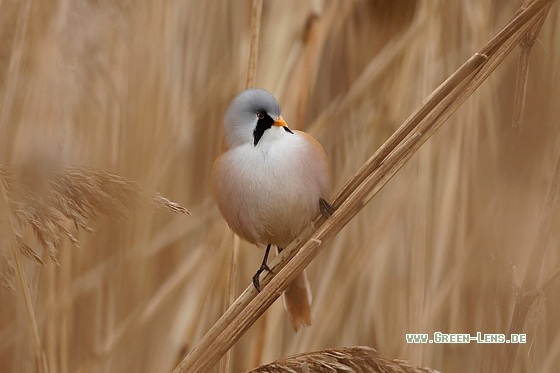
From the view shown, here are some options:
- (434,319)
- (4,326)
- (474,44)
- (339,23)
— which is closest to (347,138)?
(339,23)

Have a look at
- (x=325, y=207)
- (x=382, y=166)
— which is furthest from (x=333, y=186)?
(x=382, y=166)

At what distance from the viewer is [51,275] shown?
74.9 inches

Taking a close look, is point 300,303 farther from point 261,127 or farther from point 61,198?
point 61,198

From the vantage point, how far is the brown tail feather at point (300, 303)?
72.2 inches

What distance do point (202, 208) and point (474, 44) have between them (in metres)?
1.16

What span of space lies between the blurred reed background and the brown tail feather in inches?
3.7

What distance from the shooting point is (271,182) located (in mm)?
1642

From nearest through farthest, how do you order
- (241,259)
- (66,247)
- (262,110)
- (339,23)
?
1. (262,110)
2. (66,247)
3. (339,23)
4. (241,259)

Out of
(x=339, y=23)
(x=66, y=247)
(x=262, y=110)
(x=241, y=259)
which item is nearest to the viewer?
(x=262, y=110)

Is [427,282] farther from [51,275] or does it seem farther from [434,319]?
[51,275]

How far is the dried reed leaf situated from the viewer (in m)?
1.37

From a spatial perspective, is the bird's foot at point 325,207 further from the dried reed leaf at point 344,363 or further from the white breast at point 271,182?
the dried reed leaf at point 344,363

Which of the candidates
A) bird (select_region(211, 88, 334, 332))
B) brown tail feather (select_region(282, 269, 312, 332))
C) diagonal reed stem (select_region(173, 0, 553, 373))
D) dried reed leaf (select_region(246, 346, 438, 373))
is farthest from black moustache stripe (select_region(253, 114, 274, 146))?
dried reed leaf (select_region(246, 346, 438, 373))

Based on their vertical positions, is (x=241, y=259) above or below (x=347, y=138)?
below
